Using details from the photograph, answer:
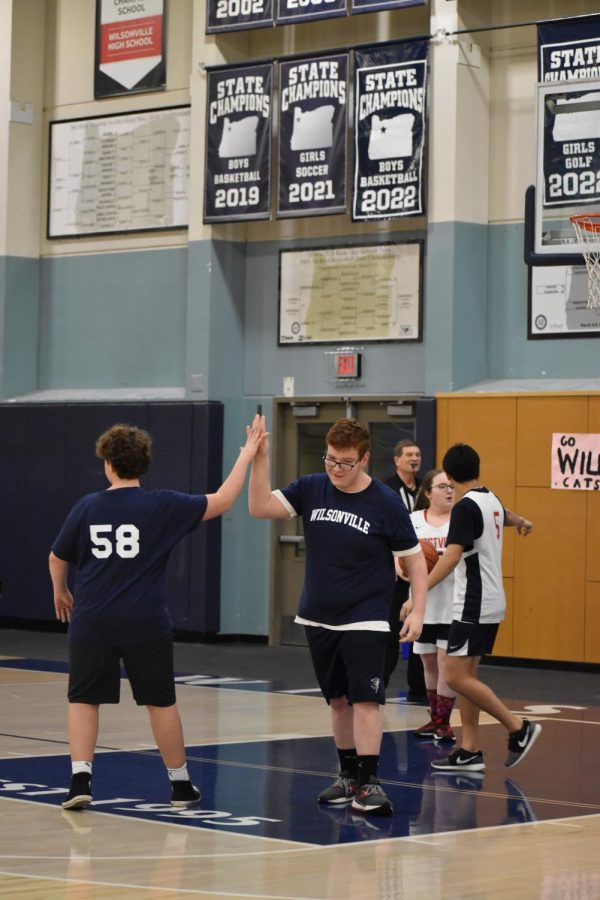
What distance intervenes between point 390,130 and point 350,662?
10.1 metres

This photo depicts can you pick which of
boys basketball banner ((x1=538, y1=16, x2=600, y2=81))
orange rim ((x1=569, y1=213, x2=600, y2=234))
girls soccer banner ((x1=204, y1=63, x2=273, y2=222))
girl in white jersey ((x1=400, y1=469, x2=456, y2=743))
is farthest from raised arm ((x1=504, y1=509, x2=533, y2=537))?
girls soccer banner ((x1=204, y1=63, x2=273, y2=222))

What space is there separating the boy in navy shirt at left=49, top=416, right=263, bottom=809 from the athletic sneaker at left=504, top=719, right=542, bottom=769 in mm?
2303

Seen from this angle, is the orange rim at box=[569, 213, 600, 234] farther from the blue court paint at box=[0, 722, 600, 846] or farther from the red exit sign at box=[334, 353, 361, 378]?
the blue court paint at box=[0, 722, 600, 846]

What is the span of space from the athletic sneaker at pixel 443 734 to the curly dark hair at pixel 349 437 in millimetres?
3284

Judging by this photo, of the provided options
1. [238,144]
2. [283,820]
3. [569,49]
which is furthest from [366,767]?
[238,144]

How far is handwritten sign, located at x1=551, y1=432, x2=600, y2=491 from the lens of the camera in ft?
51.3

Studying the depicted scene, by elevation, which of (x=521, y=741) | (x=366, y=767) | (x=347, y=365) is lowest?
(x=521, y=741)

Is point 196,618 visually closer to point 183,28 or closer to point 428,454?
point 428,454

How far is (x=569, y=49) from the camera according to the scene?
15703 mm

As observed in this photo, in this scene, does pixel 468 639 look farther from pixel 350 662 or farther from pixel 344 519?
pixel 344 519

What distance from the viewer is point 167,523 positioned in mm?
8078

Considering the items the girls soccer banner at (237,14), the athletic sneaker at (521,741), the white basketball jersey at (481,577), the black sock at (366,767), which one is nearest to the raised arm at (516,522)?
the white basketball jersey at (481,577)

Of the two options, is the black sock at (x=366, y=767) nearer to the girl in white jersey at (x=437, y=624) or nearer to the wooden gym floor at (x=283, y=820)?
the wooden gym floor at (x=283, y=820)

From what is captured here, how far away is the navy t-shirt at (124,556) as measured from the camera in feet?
26.1
